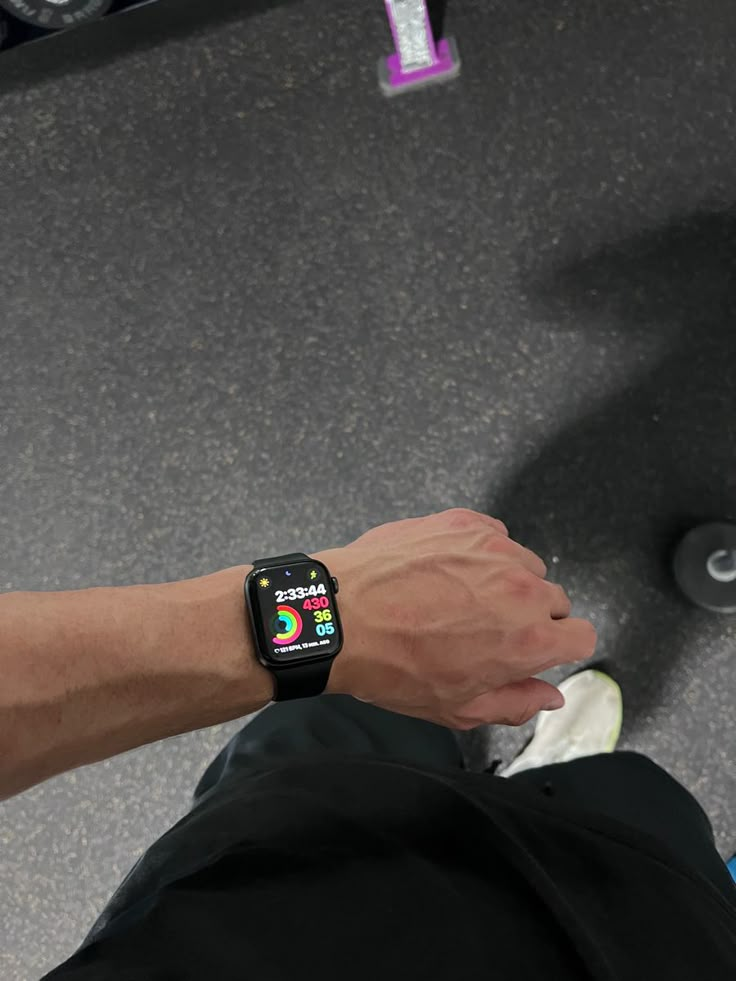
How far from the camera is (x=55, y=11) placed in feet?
4.10

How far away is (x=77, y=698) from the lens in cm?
62

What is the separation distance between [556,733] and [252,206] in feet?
3.11

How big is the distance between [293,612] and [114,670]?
151 mm

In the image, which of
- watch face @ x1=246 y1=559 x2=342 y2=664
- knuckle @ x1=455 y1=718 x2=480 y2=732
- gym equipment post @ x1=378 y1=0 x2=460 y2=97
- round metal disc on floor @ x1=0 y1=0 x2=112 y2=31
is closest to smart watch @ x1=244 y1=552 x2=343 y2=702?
watch face @ x1=246 y1=559 x2=342 y2=664

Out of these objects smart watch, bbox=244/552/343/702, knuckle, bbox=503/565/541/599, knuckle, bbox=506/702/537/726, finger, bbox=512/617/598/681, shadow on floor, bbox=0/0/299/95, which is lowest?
knuckle, bbox=506/702/537/726

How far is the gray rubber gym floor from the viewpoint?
3.88ft

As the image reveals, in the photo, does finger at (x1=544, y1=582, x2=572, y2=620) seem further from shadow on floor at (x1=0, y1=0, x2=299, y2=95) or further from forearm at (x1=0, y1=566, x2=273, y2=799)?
shadow on floor at (x1=0, y1=0, x2=299, y2=95)

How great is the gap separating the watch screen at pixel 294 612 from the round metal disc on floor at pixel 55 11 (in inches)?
41.6

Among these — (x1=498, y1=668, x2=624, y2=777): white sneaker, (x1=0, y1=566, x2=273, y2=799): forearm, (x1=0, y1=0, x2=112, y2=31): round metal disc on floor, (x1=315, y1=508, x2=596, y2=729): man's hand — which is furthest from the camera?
(x1=0, y1=0, x2=112, y2=31): round metal disc on floor

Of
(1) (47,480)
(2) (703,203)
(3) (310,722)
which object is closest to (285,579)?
(3) (310,722)

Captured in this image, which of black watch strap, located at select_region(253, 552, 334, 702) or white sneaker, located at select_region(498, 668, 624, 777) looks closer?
black watch strap, located at select_region(253, 552, 334, 702)

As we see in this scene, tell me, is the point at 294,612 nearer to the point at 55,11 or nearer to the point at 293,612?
the point at 293,612

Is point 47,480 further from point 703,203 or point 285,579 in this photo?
point 703,203

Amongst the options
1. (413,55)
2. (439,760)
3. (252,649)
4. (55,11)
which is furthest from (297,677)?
(55,11)
